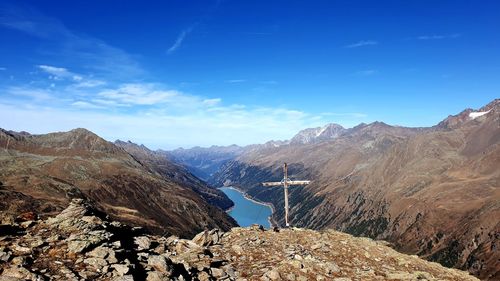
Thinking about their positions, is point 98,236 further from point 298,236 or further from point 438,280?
point 438,280

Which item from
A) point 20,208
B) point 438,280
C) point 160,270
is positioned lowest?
point 20,208

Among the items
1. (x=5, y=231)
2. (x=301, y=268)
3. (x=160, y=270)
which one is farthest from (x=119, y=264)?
(x=301, y=268)

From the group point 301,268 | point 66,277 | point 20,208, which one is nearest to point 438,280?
point 301,268

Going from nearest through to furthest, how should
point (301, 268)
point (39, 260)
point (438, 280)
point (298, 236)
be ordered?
point (39, 260), point (301, 268), point (438, 280), point (298, 236)

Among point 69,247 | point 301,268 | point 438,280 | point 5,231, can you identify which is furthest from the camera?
point 438,280

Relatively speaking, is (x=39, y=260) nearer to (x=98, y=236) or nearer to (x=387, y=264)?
(x=98, y=236)

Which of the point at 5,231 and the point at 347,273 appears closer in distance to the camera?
the point at 5,231

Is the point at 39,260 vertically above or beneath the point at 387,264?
above
